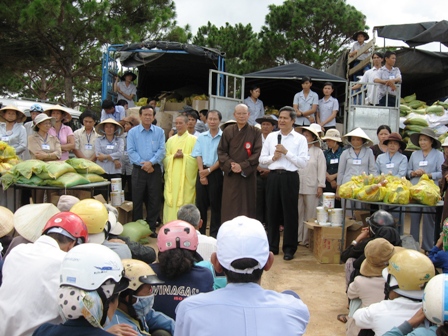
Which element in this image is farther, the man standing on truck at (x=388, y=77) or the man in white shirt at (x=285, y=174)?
the man standing on truck at (x=388, y=77)

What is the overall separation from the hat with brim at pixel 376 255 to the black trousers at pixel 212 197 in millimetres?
3353

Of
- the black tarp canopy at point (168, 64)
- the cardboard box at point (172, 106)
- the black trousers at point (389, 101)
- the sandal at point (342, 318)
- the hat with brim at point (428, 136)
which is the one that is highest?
the black tarp canopy at point (168, 64)

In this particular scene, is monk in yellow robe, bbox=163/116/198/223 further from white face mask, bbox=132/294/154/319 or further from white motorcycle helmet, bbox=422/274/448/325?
white motorcycle helmet, bbox=422/274/448/325

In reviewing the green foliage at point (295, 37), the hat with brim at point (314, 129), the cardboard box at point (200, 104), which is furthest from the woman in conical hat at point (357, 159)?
the green foliage at point (295, 37)

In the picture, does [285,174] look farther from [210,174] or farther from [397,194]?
[397,194]

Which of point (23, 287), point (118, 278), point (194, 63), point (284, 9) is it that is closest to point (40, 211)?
point (23, 287)

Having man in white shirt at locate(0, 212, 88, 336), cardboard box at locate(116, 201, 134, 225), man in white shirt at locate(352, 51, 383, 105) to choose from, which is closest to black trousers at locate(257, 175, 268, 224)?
cardboard box at locate(116, 201, 134, 225)

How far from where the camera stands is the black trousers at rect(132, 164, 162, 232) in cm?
736

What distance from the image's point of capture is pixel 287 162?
256 inches

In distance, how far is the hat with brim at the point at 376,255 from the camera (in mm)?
3730

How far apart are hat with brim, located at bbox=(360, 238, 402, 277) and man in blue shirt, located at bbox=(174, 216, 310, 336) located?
1765 mm

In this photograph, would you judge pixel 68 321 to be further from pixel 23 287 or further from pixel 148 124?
pixel 148 124

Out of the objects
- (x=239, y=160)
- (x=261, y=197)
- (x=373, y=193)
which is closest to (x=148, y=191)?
(x=239, y=160)

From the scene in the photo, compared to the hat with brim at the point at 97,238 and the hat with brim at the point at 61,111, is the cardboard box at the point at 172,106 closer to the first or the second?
the hat with brim at the point at 61,111
